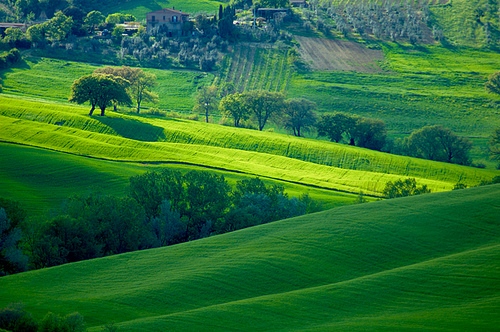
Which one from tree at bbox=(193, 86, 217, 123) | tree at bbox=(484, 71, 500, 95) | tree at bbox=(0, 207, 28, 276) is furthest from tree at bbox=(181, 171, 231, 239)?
tree at bbox=(484, 71, 500, 95)

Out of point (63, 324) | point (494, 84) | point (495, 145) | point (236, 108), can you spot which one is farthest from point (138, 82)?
point (63, 324)

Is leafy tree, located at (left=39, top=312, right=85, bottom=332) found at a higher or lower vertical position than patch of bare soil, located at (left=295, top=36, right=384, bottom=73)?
lower

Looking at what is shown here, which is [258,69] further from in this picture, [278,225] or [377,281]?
[377,281]

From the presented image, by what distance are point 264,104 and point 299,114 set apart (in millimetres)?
10499

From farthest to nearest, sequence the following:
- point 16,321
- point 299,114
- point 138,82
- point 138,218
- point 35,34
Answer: point 35,34
point 138,82
point 299,114
point 138,218
point 16,321

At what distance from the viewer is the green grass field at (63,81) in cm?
15212

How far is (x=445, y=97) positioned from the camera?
164 metres

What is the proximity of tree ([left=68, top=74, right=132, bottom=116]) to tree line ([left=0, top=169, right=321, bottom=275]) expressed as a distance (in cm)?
6120

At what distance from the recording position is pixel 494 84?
16938 cm

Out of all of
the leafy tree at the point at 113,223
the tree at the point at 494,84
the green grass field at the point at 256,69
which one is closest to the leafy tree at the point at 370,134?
the green grass field at the point at 256,69

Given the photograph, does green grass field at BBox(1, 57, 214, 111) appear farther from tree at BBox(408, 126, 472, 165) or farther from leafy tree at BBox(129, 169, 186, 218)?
leafy tree at BBox(129, 169, 186, 218)

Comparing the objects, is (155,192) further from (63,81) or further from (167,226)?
(63,81)

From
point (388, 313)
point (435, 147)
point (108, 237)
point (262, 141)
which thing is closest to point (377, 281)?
point (388, 313)

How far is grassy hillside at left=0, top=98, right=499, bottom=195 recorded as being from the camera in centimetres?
9538
